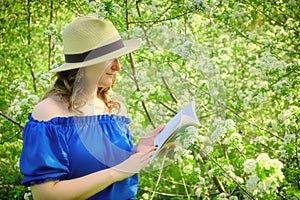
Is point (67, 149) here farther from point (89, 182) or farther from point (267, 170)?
point (267, 170)

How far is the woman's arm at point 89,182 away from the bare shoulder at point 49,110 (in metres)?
0.24

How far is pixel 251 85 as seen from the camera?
401 cm

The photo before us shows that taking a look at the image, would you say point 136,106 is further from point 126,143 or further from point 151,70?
point 126,143

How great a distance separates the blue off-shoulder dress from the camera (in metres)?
1.70

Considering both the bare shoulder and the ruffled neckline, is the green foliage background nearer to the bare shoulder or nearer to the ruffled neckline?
the ruffled neckline

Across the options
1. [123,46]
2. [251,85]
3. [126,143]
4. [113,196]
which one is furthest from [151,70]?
[251,85]

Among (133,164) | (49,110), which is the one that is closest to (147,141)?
(133,164)

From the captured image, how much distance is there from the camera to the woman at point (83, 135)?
5.54 ft

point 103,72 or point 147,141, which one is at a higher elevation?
point 103,72

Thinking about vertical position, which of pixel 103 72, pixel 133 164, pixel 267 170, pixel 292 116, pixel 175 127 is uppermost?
pixel 103 72

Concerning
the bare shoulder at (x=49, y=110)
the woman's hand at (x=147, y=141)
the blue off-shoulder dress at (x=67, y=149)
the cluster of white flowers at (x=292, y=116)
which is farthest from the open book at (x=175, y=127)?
the cluster of white flowers at (x=292, y=116)

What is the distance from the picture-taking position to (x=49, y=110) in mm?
1777

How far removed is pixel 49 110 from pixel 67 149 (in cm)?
16

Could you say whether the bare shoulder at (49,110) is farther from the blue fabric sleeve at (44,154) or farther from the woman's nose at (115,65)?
the woman's nose at (115,65)
